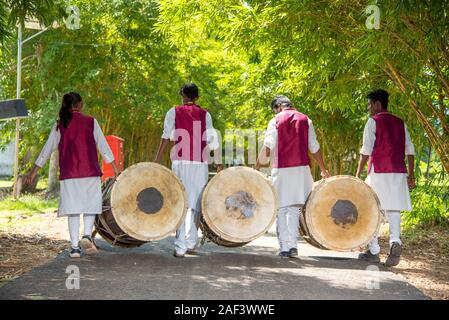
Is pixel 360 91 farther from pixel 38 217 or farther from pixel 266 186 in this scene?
pixel 38 217

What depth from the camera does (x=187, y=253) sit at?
25.7 ft

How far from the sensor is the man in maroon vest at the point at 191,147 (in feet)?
25.1

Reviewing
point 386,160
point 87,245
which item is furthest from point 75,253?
point 386,160

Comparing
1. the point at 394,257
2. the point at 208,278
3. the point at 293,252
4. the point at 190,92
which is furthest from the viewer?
the point at 190,92

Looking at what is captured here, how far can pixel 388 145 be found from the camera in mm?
7434

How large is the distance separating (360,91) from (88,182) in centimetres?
476

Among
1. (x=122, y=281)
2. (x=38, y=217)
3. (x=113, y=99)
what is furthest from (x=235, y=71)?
(x=122, y=281)

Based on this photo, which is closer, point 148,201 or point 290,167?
point 148,201

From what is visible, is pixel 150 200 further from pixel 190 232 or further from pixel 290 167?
pixel 290 167

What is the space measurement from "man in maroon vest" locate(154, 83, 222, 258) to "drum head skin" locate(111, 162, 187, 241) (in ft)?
0.85

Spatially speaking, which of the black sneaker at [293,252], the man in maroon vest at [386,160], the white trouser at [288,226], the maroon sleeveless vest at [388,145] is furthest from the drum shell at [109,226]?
the maroon sleeveless vest at [388,145]

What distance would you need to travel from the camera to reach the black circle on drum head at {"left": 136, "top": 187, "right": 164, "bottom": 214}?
7.37 metres

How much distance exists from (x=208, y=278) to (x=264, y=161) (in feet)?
6.50

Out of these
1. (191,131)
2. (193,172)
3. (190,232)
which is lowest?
(190,232)
